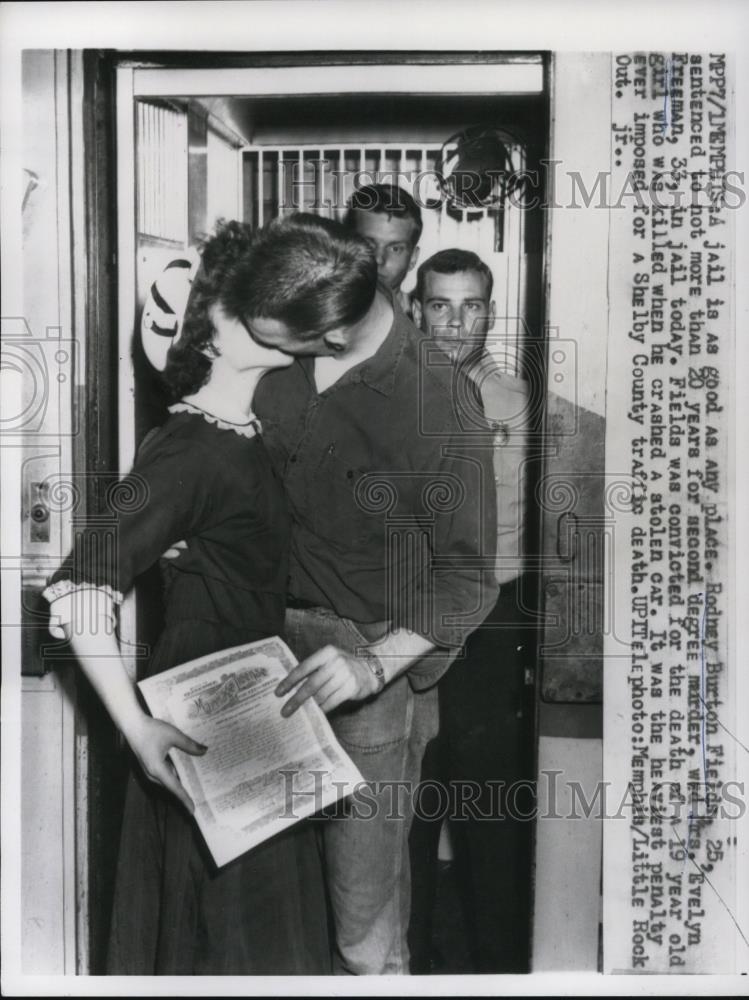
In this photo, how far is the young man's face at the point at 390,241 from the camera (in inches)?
57.2

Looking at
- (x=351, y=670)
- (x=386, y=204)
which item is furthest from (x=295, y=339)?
(x=351, y=670)

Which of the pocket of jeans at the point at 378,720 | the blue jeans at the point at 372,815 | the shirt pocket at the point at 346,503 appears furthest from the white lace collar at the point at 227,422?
the pocket of jeans at the point at 378,720

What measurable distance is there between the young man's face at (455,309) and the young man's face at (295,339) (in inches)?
4.3

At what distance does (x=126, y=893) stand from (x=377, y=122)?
1182mm

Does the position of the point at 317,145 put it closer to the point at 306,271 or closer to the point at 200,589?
the point at 306,271

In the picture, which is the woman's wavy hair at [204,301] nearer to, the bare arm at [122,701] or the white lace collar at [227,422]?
the white lace collar at [227,422]

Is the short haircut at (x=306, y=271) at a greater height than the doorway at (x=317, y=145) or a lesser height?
lesser

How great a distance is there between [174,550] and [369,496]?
29 centimetres

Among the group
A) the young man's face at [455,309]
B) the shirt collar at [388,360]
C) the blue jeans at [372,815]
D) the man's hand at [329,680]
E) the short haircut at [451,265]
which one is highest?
the short haircut at [451,265]

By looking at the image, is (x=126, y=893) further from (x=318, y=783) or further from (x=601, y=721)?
(x=601, y=721)

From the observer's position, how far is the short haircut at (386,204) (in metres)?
1.46

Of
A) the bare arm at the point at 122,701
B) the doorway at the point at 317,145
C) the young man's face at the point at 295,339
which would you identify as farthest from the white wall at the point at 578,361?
the bare arm at the point at 122,701

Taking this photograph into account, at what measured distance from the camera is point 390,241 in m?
1.46

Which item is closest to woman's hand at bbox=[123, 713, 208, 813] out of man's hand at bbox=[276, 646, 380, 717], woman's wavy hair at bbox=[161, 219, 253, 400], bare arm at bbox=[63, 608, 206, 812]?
bare arm at bbox=[63, 608, 206, 812]
